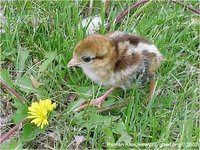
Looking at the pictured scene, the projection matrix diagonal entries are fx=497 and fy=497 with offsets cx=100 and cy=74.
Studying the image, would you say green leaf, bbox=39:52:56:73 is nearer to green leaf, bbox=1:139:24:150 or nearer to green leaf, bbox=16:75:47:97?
green leaf, bbox=16:75:47:97

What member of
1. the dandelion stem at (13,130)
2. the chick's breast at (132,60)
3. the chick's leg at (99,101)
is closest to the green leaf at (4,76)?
the dandelion stem at (13,130)

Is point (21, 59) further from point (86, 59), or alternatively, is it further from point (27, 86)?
point (86, 59)

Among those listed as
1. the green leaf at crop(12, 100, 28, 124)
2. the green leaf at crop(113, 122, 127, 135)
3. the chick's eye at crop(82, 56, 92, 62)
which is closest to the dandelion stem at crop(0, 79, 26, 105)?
the green leaf at crop(12, 100, 28, 124)

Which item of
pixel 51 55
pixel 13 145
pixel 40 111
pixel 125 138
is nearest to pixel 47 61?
pixel 51 55

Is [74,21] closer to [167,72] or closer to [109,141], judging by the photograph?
[167,72]

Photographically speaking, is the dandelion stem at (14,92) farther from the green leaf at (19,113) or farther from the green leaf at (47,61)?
the green leaf at (47,61)
